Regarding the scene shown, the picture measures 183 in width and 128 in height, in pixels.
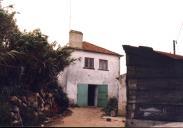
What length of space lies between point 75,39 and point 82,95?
5365 millimetres

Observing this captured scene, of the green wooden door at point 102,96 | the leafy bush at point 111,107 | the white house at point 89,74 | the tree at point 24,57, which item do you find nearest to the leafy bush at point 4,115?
the tree at point 24,57

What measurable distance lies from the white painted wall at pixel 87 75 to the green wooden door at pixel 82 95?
314 millimetres

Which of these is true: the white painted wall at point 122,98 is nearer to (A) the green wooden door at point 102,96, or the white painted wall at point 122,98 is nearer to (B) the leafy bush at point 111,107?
(B) the leafy bush at point 111,107

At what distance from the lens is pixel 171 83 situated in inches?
608

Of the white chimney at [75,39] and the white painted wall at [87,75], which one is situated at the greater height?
the white chimney at [75,39]

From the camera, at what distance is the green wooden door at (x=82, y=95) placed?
31.0 meters

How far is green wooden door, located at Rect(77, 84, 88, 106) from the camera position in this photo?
102 feet

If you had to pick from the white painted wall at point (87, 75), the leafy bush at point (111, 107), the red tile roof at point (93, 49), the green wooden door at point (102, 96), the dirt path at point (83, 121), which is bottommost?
the dirt path at point (83, 121)

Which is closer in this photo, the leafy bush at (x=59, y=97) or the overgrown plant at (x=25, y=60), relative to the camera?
the overgrown plant at (x=25, y=60)

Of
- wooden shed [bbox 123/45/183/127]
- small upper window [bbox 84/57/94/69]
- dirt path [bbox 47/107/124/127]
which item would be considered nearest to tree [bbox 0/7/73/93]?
dirt path [bbox 47/107/124/127]

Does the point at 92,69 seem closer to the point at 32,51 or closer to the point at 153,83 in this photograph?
the point at 32,51

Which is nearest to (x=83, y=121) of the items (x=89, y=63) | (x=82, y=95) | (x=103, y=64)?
(x=82, y=95)

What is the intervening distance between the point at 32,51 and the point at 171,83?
10578 mm

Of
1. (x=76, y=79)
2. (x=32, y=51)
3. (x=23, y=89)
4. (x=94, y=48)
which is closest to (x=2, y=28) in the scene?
(x=32, y=51)
